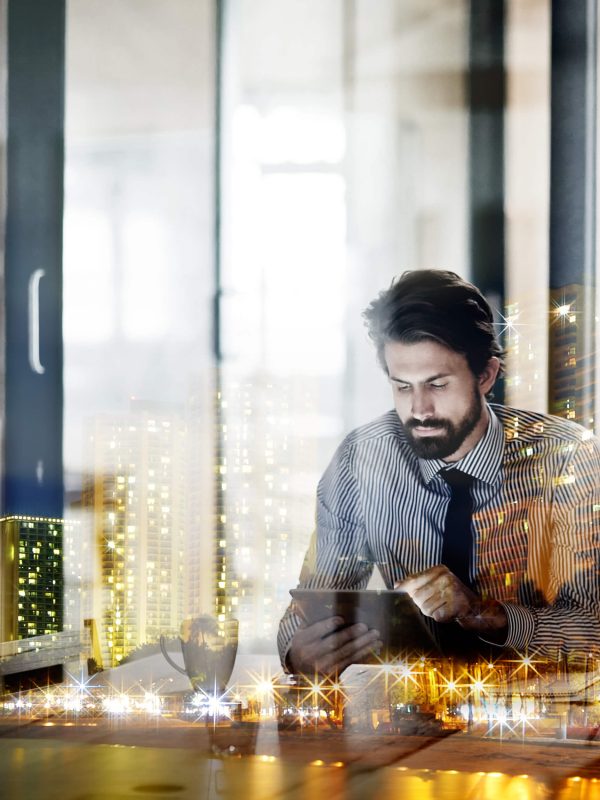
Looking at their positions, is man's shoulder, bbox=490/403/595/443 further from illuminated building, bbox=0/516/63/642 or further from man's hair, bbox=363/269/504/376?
illuminated building, bbox=0/516/63/642

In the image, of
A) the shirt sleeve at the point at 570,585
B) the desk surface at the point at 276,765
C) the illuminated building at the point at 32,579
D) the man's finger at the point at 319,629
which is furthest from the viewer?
the illuminated building at the point at 32,579

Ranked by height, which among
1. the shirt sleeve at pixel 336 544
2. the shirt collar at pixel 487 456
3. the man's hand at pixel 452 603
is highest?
the shirt collar at pixel 487 456

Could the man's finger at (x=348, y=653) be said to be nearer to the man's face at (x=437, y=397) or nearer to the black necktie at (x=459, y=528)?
the black necktie at (x=459, y=528)

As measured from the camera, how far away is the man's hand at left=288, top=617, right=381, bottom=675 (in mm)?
2879

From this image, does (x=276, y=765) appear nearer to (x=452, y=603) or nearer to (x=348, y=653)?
(x=348, y=653)

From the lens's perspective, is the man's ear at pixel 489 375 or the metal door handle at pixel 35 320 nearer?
the man's ear at pixel 489 375

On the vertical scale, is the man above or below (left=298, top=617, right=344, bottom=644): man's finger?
above

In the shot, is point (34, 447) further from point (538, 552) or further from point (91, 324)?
point (538, 552)

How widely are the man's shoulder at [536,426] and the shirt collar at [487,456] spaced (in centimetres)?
3

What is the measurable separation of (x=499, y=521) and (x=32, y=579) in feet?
4.94

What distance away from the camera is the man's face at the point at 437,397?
288 cm

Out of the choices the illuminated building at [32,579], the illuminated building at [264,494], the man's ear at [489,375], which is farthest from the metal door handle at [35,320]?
the man's ear at [489,375]

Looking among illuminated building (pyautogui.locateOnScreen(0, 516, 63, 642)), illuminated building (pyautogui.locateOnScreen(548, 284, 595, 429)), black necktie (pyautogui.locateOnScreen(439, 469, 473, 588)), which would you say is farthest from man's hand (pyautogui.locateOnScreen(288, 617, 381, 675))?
illuminated building (pyautogui.locateOnScreen(548, 284, 595, 429))

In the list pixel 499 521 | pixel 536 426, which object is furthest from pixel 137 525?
pixel 536 426
